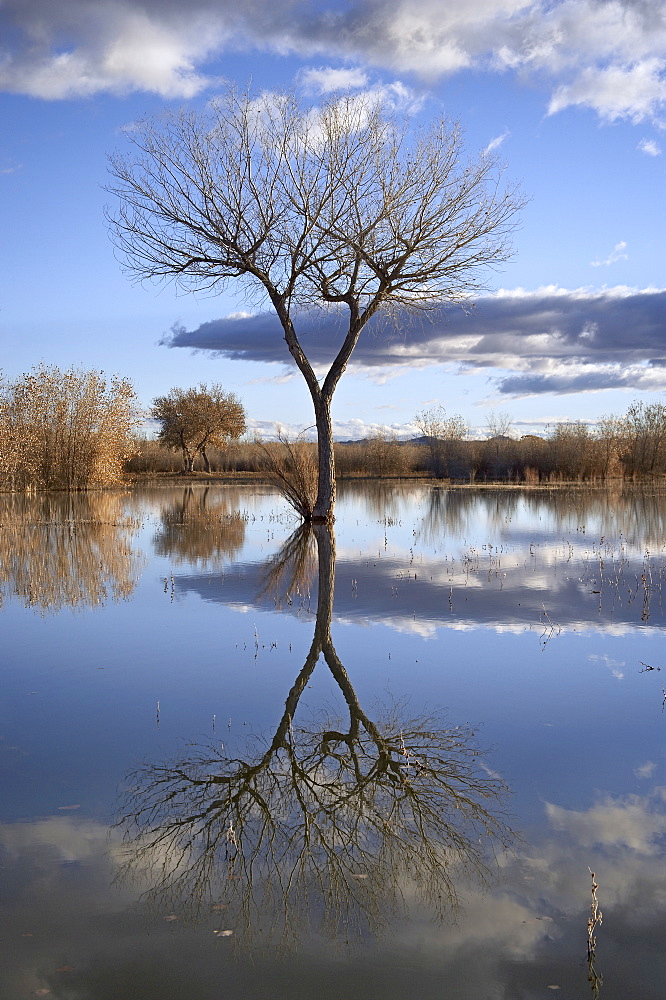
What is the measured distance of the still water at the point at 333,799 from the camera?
9.37 ft

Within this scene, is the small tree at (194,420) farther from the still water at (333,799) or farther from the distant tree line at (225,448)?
the still water at (333,799)

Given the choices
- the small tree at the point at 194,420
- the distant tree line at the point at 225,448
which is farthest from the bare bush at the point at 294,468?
the small tree at the point at 194,420

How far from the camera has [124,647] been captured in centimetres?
744

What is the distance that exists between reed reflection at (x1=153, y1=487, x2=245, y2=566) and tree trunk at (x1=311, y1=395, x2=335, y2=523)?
2.06 metres

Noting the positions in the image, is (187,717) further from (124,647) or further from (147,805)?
(124,647)

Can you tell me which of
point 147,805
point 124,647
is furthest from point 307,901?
point 124,647

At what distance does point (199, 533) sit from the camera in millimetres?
18531

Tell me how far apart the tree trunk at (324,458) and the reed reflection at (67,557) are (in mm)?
4574

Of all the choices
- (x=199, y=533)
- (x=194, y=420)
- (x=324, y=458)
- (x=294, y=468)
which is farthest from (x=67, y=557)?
(x=194, y=420)

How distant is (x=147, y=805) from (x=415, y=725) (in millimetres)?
1819

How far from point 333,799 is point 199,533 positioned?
14.9m

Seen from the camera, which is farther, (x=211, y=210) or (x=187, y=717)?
(x=211, y=210)

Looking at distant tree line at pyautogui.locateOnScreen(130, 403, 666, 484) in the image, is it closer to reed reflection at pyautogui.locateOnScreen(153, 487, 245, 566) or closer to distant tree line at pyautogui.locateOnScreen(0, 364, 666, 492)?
distant tree line at pyautogui.locateOnScreen(0, 364, 666, 492)

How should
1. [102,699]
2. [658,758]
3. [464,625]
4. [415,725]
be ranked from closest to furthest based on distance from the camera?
[658,758] → [415,725] → [102,699] → [464,625]
